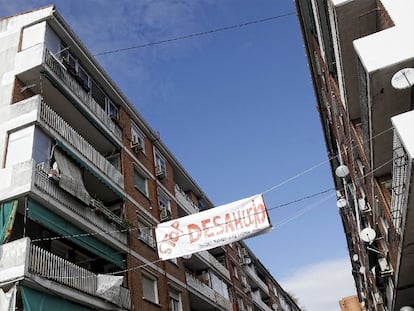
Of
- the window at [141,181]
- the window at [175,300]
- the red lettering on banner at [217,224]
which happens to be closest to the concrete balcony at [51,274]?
the red lettering on banner at [217,224]

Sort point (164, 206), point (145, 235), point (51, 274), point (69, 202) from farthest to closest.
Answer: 1. point (164, 206)
2. point (145, 235)
3. point (69, 202)
4. point (51, 274)

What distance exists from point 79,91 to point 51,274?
7.50 metres

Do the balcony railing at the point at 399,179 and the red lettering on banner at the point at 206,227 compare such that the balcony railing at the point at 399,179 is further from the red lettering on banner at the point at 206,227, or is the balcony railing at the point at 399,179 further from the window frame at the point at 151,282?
the window frame at the point at 151,282

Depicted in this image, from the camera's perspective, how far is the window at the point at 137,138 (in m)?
21.1

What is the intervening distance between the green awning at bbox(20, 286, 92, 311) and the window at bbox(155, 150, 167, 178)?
11136 millimetres

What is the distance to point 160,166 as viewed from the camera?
2450 centimetres

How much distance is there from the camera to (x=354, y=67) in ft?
34.7

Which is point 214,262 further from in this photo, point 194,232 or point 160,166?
point 194,232

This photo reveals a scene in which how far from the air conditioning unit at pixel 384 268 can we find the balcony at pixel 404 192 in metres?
2.01

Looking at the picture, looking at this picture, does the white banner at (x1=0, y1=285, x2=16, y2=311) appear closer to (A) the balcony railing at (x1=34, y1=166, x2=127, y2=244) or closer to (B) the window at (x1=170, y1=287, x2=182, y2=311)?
(A) the balcony railing at (x1=34, y1=166, x2=127, y2=244)

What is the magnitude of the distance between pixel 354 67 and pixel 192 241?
5.65 meters

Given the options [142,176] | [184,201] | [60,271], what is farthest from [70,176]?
[184,201]

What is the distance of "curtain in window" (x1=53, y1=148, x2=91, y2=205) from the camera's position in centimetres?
1403

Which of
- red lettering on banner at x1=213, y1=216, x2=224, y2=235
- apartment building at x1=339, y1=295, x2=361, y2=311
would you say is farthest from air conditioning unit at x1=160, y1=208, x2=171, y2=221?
apartment building at x1=339, y1=295, x2=361, y2=311
